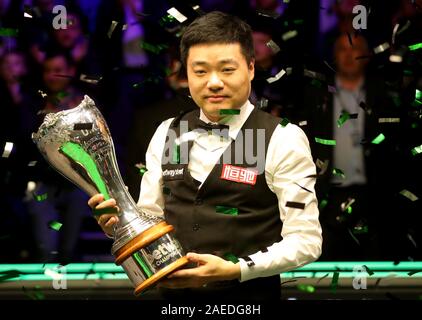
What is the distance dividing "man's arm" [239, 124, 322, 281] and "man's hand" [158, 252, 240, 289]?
46 mm

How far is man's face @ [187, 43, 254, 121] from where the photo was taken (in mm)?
1817

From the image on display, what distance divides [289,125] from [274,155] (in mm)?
93

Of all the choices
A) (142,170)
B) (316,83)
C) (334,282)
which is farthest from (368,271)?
(142,170)

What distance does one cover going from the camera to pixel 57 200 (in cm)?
261

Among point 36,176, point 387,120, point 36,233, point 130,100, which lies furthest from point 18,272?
point 387,120

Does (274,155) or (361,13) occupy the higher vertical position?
(361,13)

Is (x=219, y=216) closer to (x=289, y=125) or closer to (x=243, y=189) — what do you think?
(x=243, y=189)

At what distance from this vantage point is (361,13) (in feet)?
8.07

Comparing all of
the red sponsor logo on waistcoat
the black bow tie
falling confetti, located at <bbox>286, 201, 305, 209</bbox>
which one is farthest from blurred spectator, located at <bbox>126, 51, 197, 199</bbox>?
falling confetti, located at <bbox>286, 201, 305, 209</bbox>

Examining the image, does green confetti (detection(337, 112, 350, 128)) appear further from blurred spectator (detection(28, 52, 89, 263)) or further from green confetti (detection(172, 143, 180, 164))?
blurred spectator (detection(28, 52, 89, 263))

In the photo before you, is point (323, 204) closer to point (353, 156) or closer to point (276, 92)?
point (353, 156)

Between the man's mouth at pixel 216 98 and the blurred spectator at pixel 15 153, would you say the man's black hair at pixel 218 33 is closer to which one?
the man's mouth at pixel 216 98

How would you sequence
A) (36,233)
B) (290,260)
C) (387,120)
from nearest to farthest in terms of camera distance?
(290,260), (387,120), (36,233)

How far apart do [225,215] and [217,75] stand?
32 cm
